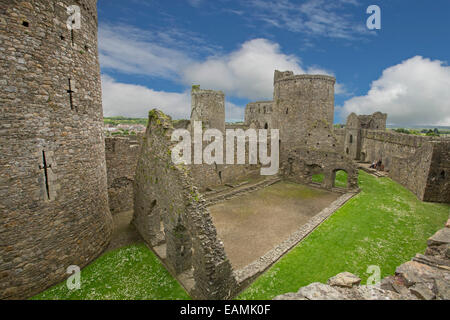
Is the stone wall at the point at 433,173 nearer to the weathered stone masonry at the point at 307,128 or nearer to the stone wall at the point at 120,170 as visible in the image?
the weathered stone masonry at the point at 307,128

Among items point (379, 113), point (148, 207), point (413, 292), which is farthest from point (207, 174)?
point (379, 113)

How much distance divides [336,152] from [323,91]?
728 centimetres

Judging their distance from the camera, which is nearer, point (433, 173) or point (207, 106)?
point (433, 173)

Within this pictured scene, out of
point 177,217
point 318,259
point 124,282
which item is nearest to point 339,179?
point 318,259

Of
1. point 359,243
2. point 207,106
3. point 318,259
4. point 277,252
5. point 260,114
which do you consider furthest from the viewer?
point 260,114

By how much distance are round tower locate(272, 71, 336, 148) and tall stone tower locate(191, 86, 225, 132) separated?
6408 mm

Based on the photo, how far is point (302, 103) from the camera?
21656mm

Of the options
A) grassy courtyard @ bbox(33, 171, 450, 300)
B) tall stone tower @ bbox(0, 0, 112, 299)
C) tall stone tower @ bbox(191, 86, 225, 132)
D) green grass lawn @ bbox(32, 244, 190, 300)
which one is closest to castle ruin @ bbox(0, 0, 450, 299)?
tall stone tower @ bbox(0, 0, 112, 299)

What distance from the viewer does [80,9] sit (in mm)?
7418

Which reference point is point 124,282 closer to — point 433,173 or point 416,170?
point 433,173

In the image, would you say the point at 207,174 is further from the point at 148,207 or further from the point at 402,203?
the point at 402,203

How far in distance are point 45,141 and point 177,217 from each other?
15.1ft

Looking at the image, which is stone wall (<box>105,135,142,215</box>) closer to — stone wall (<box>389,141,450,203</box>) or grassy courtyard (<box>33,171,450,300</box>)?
grassy courtyard (<box>33,171,450,300</box>)
